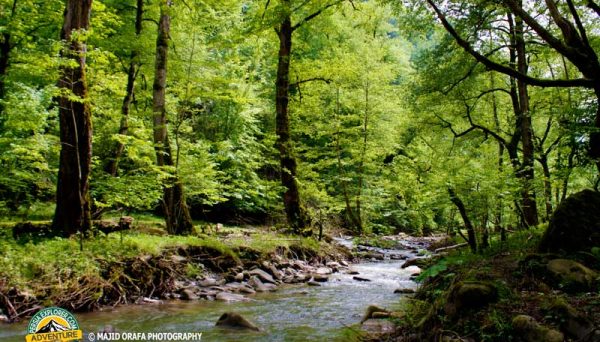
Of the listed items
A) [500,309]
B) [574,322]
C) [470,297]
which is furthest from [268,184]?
[574,322]

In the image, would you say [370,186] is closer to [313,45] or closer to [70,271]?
[313,45]

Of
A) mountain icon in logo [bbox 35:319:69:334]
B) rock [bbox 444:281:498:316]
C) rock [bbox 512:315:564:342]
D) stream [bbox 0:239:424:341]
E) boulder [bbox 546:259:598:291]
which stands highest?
boulder [bbox 546:259:598:291]

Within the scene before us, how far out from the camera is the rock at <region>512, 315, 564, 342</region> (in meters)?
3.47

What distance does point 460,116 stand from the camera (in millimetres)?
16828

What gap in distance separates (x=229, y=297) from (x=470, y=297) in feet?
15.2

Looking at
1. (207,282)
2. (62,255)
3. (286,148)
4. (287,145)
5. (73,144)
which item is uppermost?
(287,145)

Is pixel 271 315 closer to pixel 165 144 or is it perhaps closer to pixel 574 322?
pixel 574 322

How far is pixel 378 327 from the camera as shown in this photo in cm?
546

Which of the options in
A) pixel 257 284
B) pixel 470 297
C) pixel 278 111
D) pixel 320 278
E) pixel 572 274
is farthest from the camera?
pixel 278 111

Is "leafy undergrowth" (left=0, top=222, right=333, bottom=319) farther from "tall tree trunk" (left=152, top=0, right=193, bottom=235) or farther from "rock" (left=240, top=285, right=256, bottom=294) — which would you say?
"tall tree trunk" (left=152, top=0, right=193, bottom=235)

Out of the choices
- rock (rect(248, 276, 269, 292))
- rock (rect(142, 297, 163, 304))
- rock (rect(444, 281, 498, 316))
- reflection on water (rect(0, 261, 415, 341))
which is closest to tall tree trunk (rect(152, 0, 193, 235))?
rock (rect(248, 276, 269, 292))

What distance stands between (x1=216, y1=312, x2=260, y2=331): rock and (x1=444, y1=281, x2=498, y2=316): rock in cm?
253

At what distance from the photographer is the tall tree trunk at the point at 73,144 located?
7.78 metres

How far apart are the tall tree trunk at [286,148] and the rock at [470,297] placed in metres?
8.97
